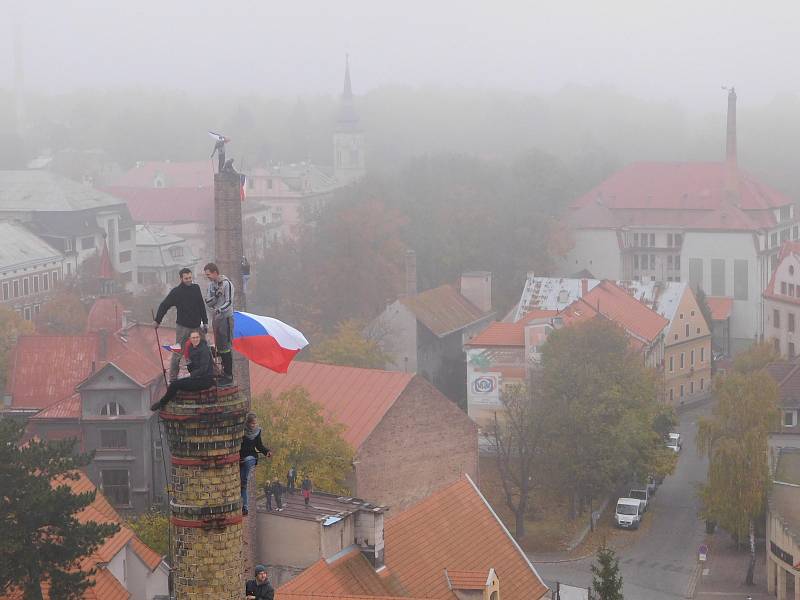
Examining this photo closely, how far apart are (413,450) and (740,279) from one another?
171 ft

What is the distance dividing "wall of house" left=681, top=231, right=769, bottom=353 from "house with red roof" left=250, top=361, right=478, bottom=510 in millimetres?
44832

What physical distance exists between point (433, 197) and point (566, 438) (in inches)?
2146

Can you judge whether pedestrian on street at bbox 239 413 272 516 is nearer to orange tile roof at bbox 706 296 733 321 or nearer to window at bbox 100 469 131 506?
window at bbox 100 469 131 506

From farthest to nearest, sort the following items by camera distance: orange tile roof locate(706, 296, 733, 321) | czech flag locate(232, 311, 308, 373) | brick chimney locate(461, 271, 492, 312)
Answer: orange tile roof locate(706, 296, 733, 321) → brick chimney locate(461, 271, 492, 312) → czech flag locate(232, 311, 308, 373)

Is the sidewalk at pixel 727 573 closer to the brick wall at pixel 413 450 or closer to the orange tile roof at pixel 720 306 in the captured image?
the brick wall at pixel 413 450

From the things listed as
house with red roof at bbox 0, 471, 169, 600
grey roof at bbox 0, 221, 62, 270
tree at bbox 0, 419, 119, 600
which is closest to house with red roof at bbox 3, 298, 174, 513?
house with red roof at bbox 0, 471, 169, 600

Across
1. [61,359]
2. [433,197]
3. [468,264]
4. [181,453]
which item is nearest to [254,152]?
[433,197]

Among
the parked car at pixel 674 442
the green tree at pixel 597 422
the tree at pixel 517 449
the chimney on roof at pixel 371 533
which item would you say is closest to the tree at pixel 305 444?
the tree at pixel 517 449

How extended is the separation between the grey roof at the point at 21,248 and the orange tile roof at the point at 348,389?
36955 mm

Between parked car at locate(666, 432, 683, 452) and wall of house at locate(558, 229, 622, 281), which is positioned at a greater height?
wall of house at locate(558, 229, 622, 281)

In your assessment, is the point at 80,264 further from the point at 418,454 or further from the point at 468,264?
the point at 418,454

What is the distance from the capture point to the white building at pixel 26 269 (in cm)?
8356

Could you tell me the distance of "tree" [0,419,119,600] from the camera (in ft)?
94.0

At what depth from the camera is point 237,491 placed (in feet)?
51.1
